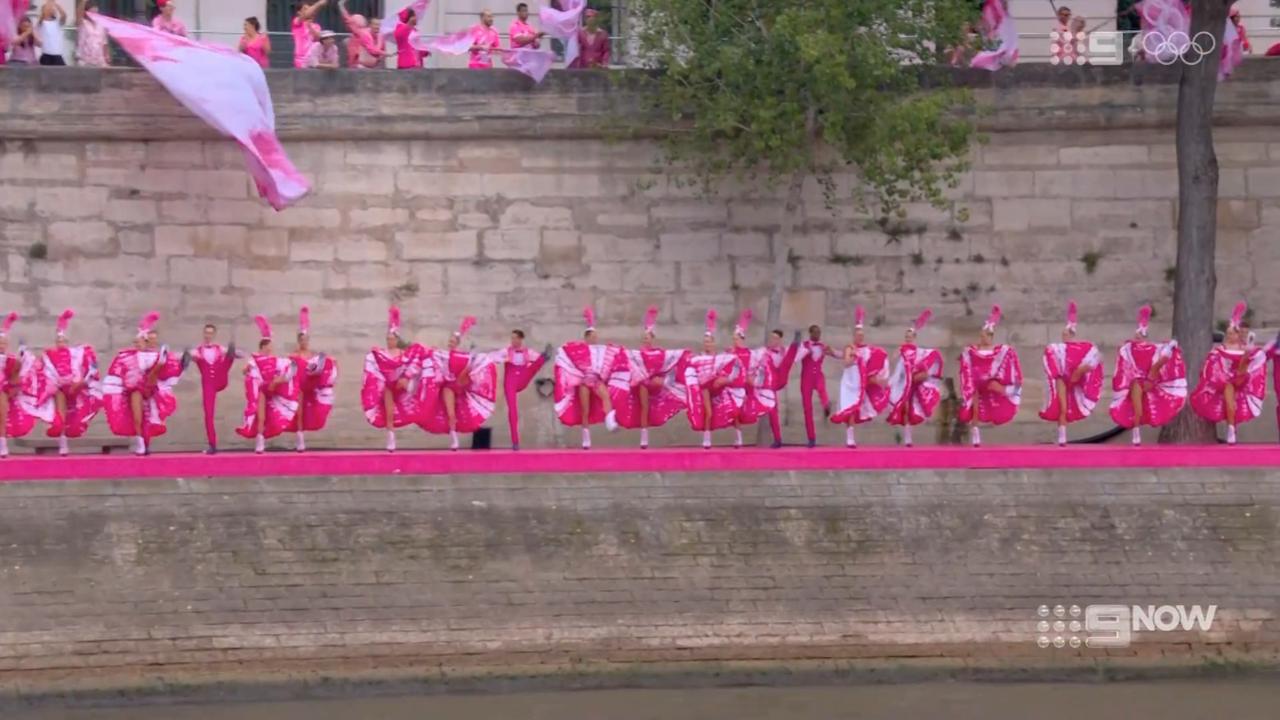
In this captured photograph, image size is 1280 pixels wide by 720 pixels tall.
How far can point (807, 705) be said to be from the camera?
1527 centimetres

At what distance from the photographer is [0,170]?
19016 mm

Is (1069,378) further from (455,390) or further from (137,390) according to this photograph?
(137,390)

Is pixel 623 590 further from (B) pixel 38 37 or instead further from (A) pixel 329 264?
(B) pixel 38 37

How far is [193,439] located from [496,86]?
14.0 feet

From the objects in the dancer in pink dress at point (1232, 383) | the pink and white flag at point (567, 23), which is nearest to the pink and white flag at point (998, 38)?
the dancer in pink dress at point (1232, 383)

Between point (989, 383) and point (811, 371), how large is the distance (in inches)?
60.5

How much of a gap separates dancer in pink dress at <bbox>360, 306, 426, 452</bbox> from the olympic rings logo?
7.20 meters

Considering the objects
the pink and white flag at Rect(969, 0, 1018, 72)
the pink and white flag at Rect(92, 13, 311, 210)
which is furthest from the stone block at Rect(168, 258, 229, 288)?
the pink and white flag at Rect(969, 0, 1018, 72)

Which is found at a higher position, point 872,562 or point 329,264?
point 329,264

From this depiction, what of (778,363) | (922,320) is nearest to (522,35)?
(778,363)

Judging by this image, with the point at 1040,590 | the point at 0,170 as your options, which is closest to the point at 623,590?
the point at 1040,590

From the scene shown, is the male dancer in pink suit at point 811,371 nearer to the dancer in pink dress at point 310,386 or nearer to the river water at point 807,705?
the river water at point 807,705

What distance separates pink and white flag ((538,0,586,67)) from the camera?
19734 millimetres

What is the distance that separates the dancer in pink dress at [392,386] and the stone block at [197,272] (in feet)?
8.42
